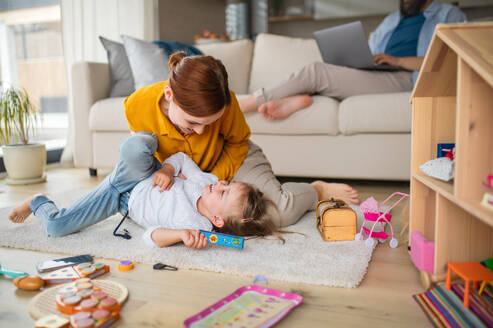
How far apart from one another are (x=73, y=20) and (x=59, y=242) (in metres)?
2.16

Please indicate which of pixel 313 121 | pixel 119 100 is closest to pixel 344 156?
pixel 313 121

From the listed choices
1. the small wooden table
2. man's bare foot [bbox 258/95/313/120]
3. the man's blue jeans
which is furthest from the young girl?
man's bare foot [bbox 258/95/313/120]

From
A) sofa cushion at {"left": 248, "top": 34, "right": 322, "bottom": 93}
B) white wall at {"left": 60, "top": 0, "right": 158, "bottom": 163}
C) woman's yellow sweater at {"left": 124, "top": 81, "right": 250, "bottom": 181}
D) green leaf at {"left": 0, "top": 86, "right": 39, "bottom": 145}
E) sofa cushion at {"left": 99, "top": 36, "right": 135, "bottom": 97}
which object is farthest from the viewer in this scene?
white wall at {"left": 60, "top": 0, "right": 158, "bottom": 163}

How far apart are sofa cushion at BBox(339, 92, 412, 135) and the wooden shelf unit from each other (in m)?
0.85

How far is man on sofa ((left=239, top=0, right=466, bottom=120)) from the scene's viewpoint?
2018 millimetres

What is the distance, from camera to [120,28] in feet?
9.97

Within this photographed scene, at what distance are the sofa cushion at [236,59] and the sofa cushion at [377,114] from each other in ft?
3.07

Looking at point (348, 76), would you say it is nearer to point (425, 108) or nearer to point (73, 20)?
point (425, 108)

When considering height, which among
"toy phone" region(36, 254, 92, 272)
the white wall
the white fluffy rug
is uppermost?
the white wall

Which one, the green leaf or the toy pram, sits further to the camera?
the green leaf

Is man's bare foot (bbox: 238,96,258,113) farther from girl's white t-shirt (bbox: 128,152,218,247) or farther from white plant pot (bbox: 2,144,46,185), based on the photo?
white plant pot (bbox: 2,144,46,185)

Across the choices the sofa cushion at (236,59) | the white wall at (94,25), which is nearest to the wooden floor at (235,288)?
the sofa cushion at (236,59)

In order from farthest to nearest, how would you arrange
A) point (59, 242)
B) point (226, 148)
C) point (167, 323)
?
1. point (226, 148)
2. point (59, 242)
3. point (167, 323)

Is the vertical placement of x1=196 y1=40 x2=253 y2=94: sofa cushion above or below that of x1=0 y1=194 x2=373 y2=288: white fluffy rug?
above
